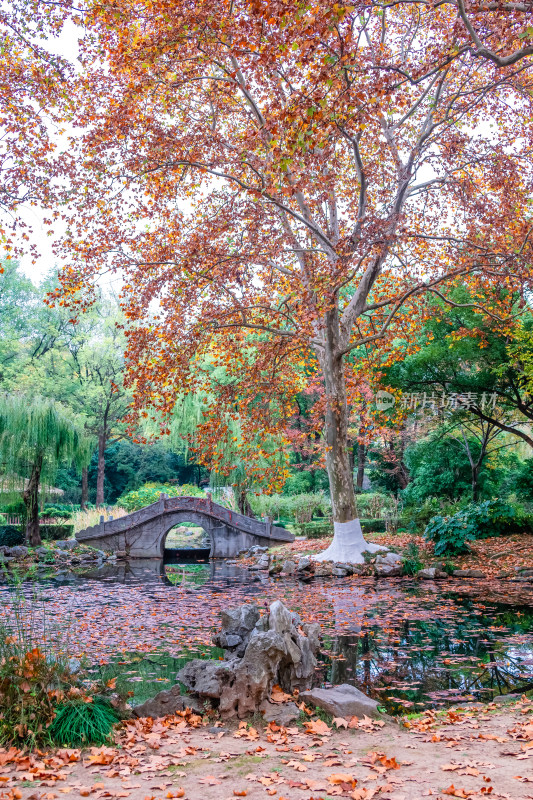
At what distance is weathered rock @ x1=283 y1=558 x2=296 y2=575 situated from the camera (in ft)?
49.5

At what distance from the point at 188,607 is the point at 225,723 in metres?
6.29

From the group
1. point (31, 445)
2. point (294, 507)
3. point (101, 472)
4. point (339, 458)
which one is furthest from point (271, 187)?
point (101, 472)

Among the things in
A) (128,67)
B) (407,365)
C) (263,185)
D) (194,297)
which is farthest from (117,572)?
(128,67)

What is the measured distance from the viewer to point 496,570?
1332 centimetres

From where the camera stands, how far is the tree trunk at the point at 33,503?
2036 centimetres

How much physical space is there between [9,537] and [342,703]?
17.4 m

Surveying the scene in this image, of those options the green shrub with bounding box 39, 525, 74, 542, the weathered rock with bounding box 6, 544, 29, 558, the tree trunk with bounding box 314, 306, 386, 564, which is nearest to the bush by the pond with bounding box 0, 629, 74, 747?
the tree trunk with bounding box 314, 306, 386, 564

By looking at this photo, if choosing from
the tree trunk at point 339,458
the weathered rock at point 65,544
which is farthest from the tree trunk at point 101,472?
the tree trunk at point 339,458

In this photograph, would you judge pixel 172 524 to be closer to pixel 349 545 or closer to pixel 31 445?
pixel 31 445

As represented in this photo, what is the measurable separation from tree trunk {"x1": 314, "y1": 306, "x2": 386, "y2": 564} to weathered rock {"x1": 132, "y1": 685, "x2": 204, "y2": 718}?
378 inches

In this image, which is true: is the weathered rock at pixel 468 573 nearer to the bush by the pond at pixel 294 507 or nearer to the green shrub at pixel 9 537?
the bush by the pond at pixel 294 507

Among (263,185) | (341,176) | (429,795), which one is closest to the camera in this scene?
(429,795)

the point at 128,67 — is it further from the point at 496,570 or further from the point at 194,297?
the point at 496,570

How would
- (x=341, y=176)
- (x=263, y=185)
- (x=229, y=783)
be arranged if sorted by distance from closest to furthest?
1. (x=229, y=783)
2. (x=263, y=185)
3. (x=341, y=176)
